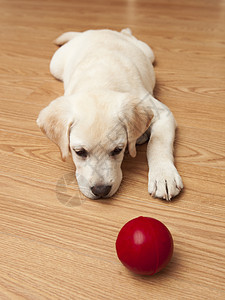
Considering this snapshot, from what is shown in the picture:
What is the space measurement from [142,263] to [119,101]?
873 millimetres

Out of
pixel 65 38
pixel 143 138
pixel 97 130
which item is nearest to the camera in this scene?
pixel 97 130

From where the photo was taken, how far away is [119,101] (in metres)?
1.86

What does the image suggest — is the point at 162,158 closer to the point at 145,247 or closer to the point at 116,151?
the point at 116,151

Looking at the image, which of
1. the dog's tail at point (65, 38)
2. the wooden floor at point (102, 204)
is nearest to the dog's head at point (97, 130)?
the wooden floor at point (102, 204)

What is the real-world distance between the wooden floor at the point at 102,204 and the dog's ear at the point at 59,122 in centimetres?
30

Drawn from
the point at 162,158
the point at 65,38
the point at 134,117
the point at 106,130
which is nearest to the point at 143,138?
the point at 162,158

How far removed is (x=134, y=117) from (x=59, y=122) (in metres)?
0.41

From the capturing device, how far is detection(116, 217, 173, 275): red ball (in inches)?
55.1

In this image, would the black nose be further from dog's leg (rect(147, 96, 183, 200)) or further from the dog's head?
dog's leg (rect(147, 96, 183, 200))

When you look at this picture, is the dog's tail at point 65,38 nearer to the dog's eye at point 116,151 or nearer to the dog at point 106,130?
the dog at point 106,130

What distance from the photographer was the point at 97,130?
1.74 m

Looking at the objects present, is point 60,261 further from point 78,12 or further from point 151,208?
point 78,12

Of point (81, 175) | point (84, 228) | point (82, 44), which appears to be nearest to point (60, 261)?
point (84, 228)

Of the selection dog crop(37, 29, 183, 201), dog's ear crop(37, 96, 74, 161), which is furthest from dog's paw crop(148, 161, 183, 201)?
dog's ear crop(37, 96, 74, 161)
